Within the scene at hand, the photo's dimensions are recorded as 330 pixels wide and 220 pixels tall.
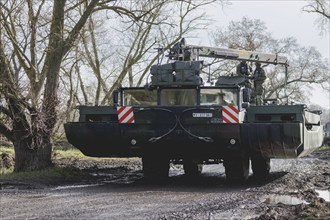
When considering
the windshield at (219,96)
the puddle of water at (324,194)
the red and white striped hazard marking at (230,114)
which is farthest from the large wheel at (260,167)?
the puddle of water at (324,194)

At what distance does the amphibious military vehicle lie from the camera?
464 inches

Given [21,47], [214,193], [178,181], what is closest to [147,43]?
[21,47]

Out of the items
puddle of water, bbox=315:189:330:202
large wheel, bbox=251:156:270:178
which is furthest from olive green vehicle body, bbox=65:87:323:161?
large wheel, bbox=251:156:270:178

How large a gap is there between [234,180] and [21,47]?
667 cm

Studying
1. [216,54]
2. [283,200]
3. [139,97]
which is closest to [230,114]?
[139,97]

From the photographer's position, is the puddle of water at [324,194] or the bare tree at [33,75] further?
the bare tree at [33,75]

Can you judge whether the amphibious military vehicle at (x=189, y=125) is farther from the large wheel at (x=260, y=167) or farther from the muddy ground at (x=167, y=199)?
the large wheel at (x=260, y=167)

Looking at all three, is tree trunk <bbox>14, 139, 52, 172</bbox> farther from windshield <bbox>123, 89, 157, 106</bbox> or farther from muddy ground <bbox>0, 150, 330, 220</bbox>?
windshield <bbox>123, 89, 157, 106</bbox>

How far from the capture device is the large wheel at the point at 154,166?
13.2 meters

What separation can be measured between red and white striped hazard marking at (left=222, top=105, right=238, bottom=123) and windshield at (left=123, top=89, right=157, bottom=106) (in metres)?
1.57

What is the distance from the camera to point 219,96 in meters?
12.3

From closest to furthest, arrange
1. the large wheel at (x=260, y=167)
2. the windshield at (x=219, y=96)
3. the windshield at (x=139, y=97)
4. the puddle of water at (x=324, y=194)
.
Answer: the puddle of water at (x=324, y=194) → the windshield at (x=219, y=96) → the windshield at (x=139, y=97) → the large wheel at (x=260, y=167)

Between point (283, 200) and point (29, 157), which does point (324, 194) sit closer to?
point (283, 200)

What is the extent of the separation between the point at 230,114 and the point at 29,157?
5.44 m
